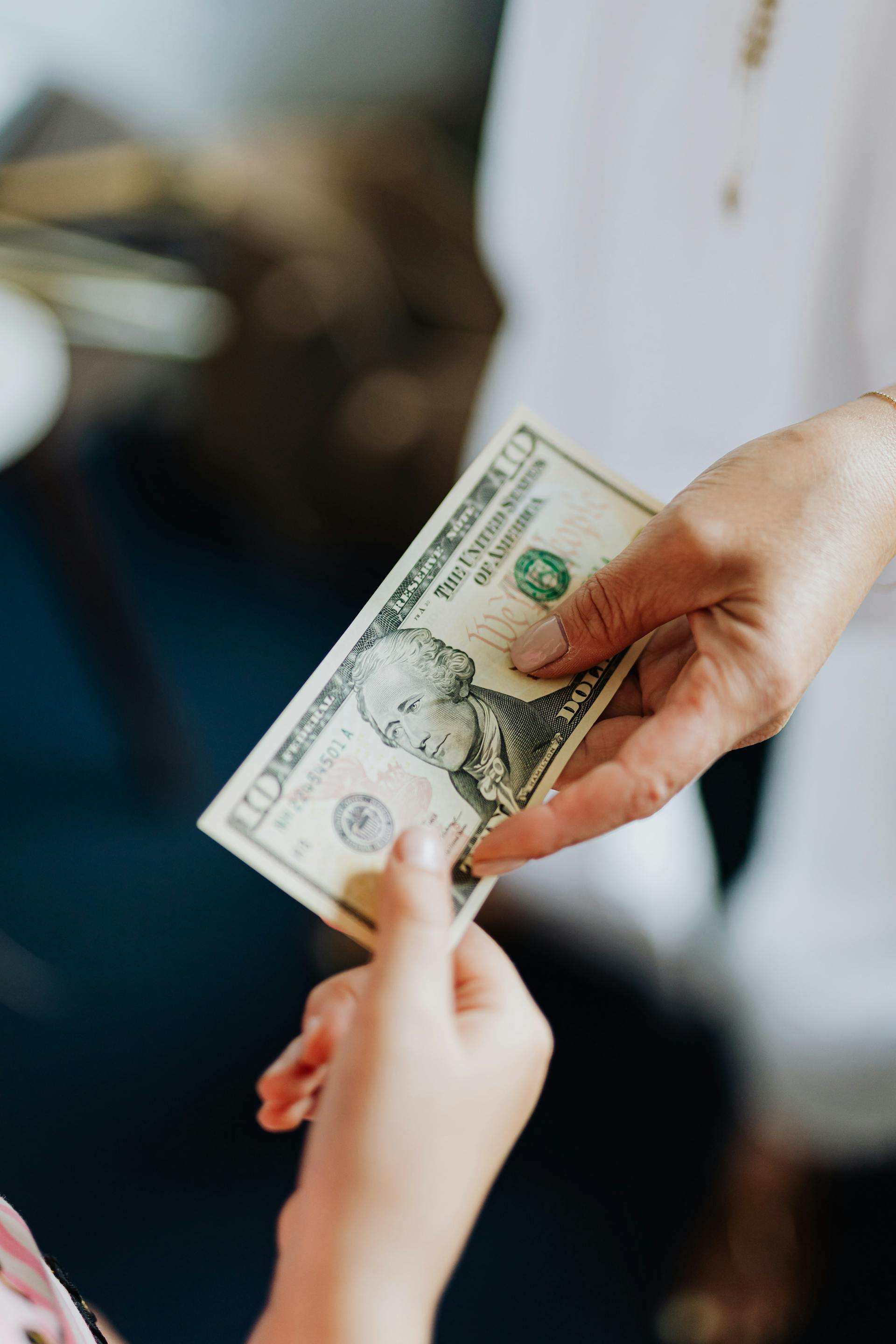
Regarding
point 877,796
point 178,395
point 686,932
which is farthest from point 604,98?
point 178,395

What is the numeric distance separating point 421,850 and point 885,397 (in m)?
0.58

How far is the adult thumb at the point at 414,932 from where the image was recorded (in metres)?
0.51

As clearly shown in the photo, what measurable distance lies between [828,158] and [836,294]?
0.41 feet

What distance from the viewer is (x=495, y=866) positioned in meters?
0.64

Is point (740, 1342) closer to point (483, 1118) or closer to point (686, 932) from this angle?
point (686, 932)

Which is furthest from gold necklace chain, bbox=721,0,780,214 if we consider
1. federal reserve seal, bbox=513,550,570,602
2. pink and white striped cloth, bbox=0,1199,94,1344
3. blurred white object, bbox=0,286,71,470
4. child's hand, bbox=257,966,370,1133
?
pink and white striped cloth, bbox=0,1199,94,1344

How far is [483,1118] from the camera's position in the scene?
53 centimetres

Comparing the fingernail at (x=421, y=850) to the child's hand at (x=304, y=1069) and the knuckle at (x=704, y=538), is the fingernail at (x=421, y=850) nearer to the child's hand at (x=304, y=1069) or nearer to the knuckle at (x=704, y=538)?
the child's hand at (x=304, y=1069)

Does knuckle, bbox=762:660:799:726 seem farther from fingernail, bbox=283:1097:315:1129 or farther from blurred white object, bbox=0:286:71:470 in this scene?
blurred white object, bbox=0:286:71:470

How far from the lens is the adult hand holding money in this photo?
597 mm

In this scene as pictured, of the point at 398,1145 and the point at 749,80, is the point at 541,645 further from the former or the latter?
the point at 749,80

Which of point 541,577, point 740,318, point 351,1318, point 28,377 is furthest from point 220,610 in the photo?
point 351,1318

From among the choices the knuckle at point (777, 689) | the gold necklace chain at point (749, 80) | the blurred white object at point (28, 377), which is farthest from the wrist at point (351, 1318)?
the blurred white object at point (28, 377)

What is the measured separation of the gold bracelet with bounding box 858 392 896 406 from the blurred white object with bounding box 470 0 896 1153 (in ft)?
0.35
